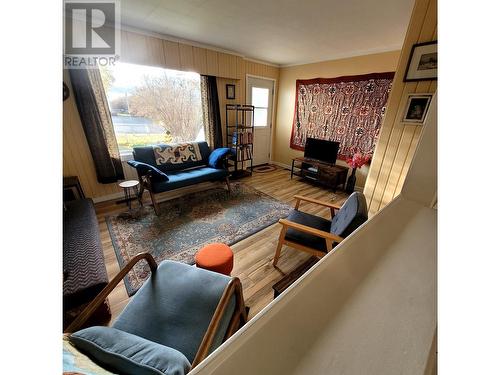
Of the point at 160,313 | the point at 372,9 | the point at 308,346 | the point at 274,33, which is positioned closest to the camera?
the point at 308,346

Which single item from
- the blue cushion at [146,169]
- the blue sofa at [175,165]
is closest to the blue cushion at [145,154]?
the blue sofa at [175,165]

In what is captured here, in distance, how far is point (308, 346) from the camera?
402mm

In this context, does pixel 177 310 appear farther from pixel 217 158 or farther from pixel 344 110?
pixel 344 110

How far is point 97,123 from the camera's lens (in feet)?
8.54

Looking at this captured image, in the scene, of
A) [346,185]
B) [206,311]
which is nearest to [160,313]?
[206,311]

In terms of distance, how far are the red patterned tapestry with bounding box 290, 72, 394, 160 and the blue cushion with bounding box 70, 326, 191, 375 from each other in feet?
11.7

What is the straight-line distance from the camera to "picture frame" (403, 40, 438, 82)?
1.44 meters

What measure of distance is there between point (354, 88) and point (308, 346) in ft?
12.4

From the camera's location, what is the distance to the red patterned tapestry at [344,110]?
3.05 m

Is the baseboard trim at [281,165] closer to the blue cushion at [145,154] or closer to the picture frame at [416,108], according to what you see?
the blue cushion at [145,154]

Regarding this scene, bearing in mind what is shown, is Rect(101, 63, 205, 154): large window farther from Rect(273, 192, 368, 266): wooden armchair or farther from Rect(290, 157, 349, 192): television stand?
Rect(273, 192, 368, 266): wooden armchair

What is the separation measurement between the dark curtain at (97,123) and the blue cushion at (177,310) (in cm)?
223
